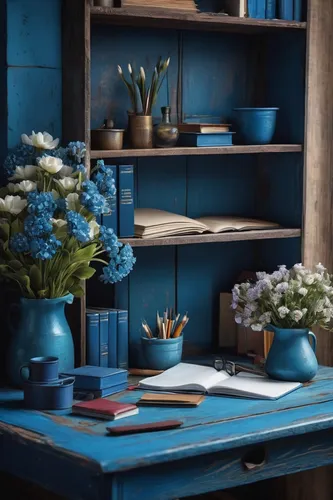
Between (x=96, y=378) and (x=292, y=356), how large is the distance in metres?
0.66

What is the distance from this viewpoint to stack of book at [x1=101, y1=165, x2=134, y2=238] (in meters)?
3.54

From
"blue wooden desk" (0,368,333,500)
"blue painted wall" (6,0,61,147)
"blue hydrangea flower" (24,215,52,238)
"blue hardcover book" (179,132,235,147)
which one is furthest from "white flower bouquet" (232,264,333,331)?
"blue painted wall" (6,0,61,147)

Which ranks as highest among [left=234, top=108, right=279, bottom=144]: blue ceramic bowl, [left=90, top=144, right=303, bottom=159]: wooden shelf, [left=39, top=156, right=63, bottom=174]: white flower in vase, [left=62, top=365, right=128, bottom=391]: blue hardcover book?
[left=234, top=108, right=279, bottom=144]: blue ceramic bowl

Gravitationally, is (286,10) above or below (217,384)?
above

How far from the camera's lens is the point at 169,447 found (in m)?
2.74

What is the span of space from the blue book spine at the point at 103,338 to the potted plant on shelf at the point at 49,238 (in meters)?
0.18

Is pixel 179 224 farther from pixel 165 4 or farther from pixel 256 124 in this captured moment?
pixel 165 4

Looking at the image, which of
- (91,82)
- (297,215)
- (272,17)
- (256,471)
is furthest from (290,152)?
(256,471)

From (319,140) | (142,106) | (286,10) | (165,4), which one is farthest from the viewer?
(319,140)

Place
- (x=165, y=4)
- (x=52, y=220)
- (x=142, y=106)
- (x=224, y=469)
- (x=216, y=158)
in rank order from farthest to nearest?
(x=216, y=158)
(x=142, y=106)
(x=165, y=4)
(x=52, y=220)
(x=224, y=469)

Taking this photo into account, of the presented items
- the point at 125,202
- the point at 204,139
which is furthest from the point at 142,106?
the point at 125,202

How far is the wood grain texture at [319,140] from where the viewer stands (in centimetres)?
381

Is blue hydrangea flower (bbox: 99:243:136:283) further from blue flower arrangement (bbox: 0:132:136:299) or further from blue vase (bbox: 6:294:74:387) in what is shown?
blue vase (bbox: 6:294:74:387)

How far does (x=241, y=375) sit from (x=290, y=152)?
92cm
